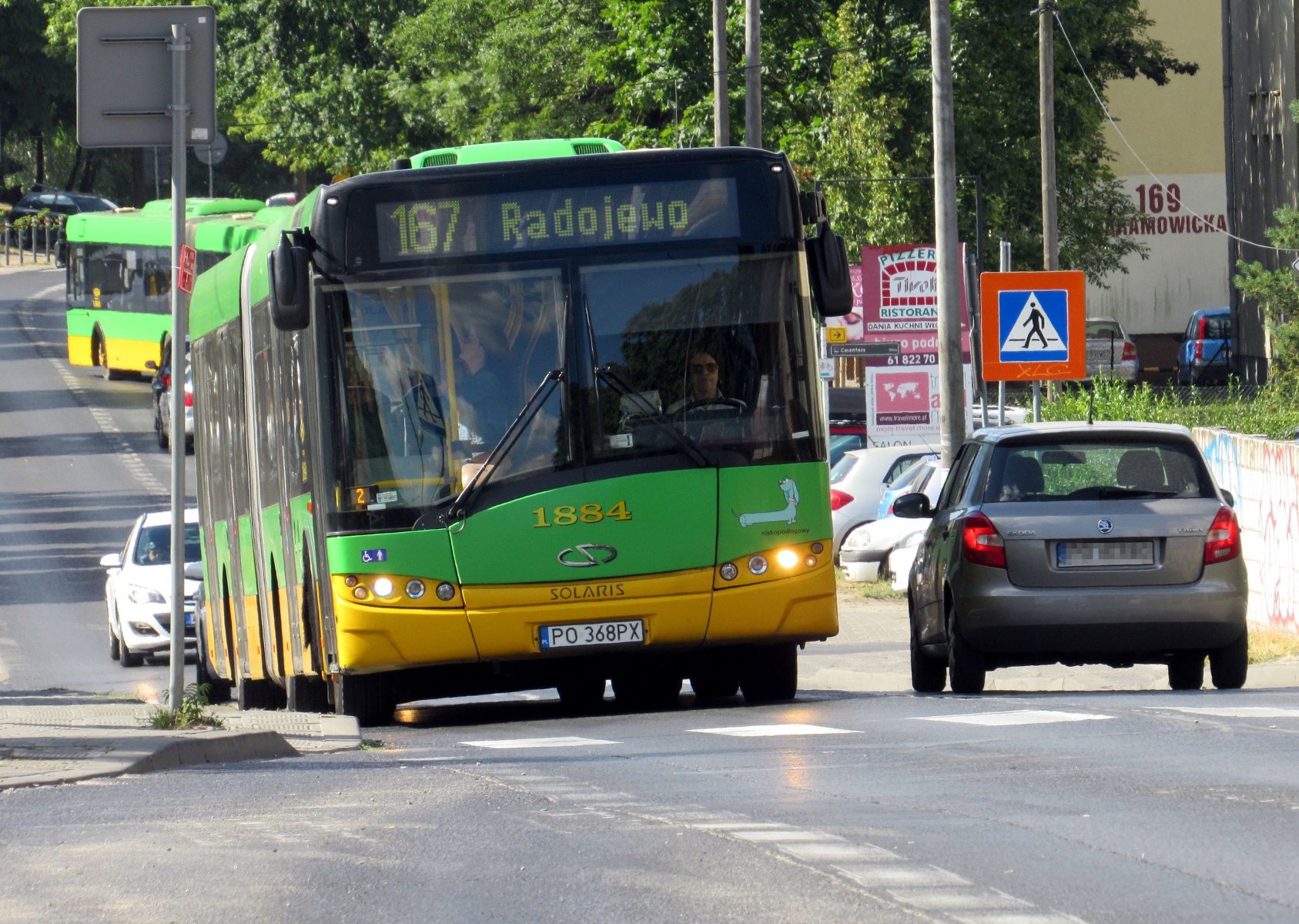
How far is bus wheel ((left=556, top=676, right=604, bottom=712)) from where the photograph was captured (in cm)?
1452

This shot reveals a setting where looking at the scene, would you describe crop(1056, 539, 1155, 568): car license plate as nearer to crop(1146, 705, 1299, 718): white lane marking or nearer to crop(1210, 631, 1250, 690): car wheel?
crop(1210, 631, 1250, 690): car wheel

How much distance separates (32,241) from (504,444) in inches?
3153

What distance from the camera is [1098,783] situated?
8383mm

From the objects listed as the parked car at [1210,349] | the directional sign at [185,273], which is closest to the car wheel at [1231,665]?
the directional sign at [185,273]

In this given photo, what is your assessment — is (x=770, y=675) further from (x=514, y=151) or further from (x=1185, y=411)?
A: (x=1185, y=411)

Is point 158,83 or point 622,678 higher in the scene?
point 158,83

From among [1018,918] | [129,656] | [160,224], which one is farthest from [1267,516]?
[160,224]

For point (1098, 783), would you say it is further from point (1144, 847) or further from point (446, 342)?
point (446, 342)

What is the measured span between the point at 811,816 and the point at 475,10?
54.5m

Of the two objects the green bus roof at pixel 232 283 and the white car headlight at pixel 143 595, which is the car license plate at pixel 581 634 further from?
the white car headlight at pixel 143 595

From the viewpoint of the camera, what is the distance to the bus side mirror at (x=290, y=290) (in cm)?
1145

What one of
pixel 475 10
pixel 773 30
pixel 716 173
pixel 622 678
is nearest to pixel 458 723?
pixel 622 678

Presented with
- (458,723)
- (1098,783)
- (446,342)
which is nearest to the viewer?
(1098,783)

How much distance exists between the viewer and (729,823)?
7539 millimetres
